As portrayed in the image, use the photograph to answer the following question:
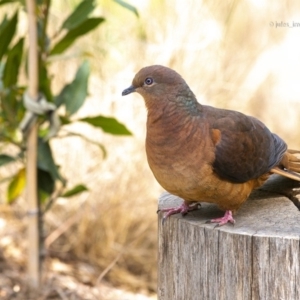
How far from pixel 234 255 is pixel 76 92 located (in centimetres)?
219

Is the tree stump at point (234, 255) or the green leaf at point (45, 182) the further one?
the green leaf at point (45, 182)

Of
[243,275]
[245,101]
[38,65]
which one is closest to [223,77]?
[245,101]

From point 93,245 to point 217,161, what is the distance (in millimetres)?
3514

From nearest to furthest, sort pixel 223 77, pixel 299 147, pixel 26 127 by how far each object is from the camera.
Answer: pixel 26 127, pixel 223 77, pixel 299 147

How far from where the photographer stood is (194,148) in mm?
2645

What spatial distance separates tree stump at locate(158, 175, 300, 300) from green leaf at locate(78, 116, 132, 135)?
1421mm

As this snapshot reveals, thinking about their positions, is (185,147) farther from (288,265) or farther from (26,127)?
(26,127)

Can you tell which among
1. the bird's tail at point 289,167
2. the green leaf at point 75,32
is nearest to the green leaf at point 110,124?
the green leaf at point 75,32

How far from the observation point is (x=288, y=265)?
2338 millimetres

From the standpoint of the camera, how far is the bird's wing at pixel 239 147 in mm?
2691

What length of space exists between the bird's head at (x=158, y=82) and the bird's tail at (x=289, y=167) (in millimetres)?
654

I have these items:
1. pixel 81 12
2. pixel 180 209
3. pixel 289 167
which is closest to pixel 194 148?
Result: pixel 180 209

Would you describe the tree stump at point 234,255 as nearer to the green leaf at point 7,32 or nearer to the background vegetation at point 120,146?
the green leaf at point 7,32

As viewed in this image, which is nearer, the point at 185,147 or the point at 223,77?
the point at 185,147
